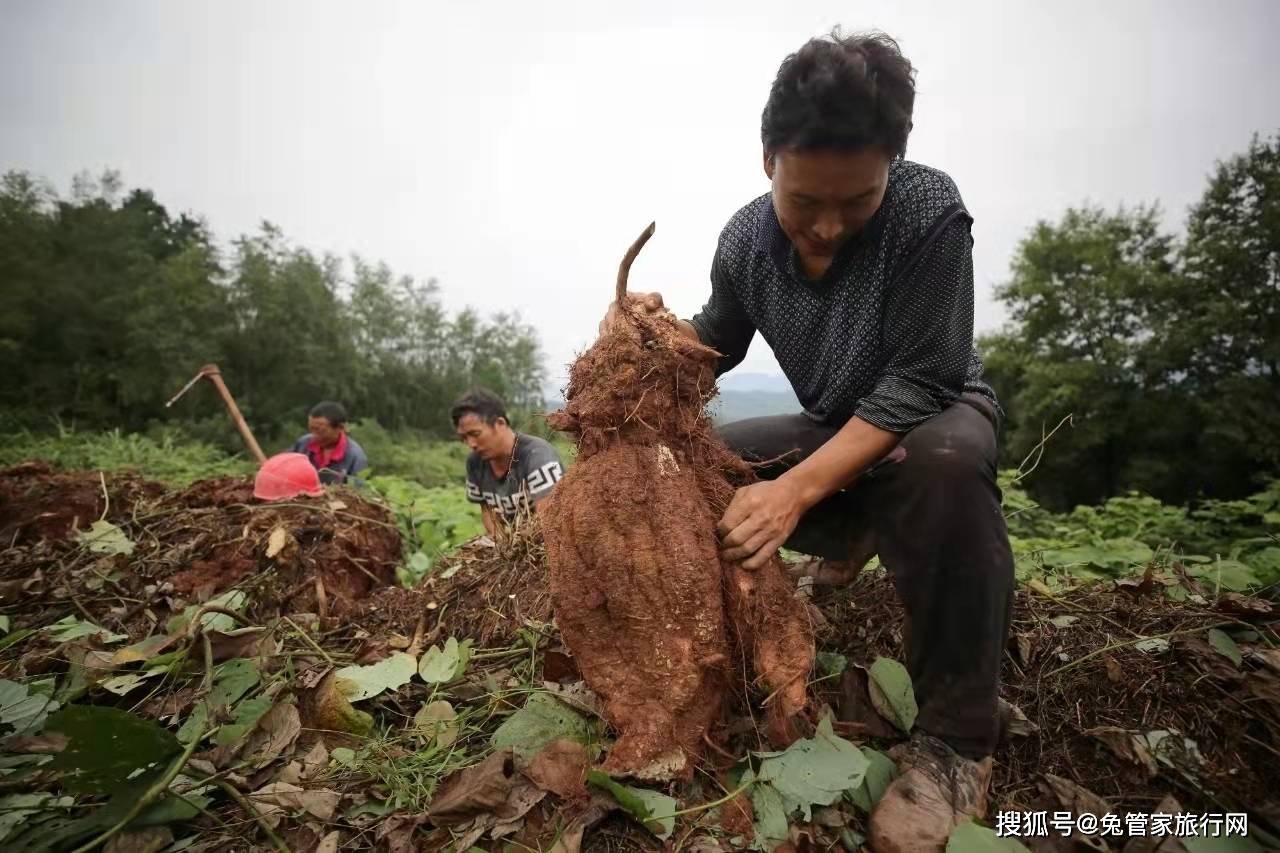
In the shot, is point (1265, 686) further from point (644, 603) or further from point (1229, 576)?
point (644, 603)

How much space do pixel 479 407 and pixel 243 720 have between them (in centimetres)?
285

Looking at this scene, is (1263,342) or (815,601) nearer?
(815,601)

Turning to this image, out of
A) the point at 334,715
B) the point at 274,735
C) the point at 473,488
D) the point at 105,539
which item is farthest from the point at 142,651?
the point at 473,488

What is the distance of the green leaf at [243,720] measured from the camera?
1.78 meters

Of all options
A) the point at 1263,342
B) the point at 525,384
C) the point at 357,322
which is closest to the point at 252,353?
the point at 357,322

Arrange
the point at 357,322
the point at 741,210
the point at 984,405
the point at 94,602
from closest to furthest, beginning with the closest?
the point at 984,405 → the point at 741,210 → the point at 94,602 → the point at 357,322

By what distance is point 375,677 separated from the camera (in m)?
2.04

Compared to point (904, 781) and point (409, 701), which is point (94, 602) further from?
point (904, 781)

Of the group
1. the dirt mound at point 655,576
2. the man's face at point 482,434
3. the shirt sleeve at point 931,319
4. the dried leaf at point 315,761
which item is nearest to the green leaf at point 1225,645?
the shirt sleeve at point 931,319

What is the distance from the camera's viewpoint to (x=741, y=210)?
2270 mm

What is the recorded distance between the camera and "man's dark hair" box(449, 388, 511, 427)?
447 centimetres

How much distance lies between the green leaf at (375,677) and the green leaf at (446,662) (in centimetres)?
5

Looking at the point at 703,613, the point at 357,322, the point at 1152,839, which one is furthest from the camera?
the point at 357,322

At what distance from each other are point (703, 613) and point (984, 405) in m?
1.18
